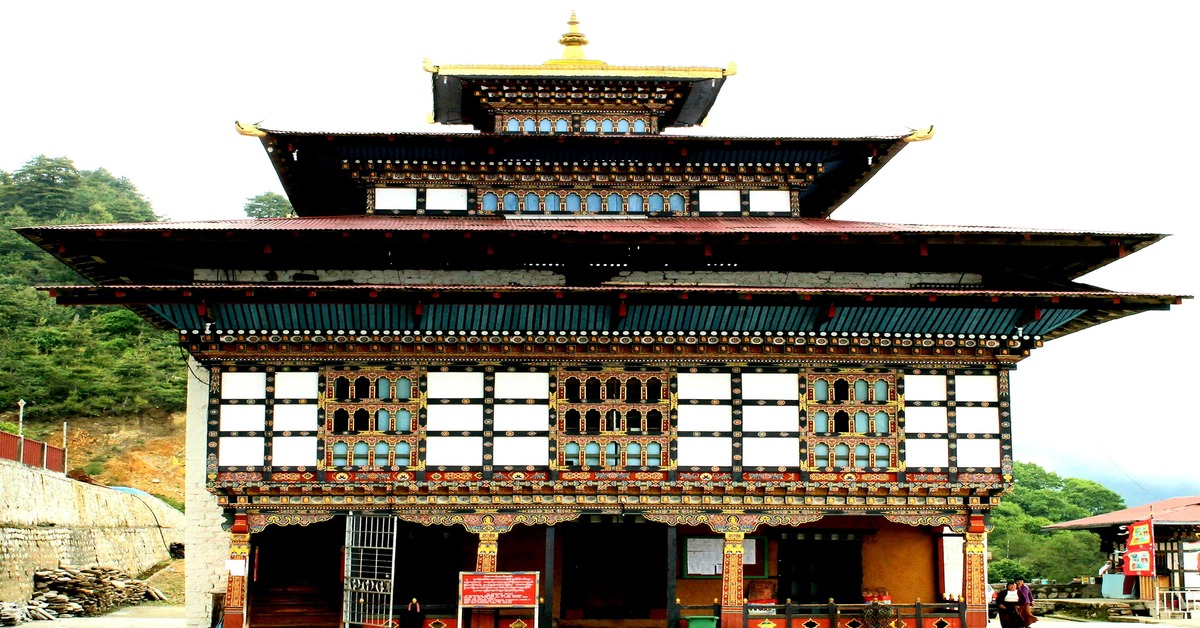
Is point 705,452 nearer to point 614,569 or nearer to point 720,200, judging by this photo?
point 614,569

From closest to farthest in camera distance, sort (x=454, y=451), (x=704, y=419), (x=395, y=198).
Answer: (x=454, y=451) → (x=704, y=419) → (x=395, y=198)

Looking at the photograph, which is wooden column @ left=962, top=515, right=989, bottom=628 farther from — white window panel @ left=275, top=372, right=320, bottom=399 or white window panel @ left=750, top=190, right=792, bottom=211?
A: white window panel @ left=275, top=372, right=320, bottom=399

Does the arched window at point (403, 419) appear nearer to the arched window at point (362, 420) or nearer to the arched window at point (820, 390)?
the arched window at point (362, 420)

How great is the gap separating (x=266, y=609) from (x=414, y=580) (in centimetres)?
294

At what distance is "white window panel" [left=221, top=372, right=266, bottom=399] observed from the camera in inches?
914

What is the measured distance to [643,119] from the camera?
95.8 ft

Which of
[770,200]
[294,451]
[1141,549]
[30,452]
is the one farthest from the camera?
[30,452]

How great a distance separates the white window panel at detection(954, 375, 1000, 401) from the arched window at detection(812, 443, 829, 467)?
272 centimetres

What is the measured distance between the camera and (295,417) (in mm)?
23203

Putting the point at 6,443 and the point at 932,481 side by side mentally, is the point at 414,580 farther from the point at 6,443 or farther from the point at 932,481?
the point at 6,443

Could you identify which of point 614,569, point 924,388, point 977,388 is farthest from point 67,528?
point 977,388

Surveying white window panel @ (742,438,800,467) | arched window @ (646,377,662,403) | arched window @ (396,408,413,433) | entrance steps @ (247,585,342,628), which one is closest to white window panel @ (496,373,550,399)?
arched window @ (396,408,413,433)

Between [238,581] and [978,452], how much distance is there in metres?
13.8

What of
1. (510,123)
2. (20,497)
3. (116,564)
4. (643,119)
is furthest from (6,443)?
(643,119)
